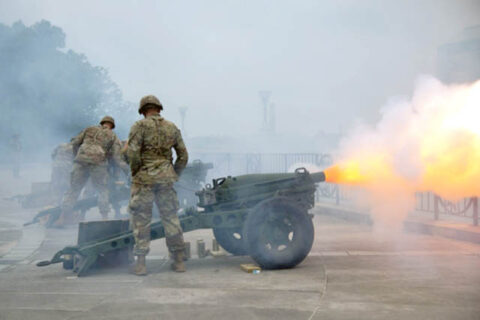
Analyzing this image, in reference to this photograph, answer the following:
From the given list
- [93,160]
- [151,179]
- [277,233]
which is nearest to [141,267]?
[151,179]

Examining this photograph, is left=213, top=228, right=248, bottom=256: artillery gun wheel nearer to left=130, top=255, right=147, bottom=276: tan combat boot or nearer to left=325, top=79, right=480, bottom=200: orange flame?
left=130, top=255, right=147, bottom=276: tan combat boot

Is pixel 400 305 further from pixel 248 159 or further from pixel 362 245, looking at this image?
pixel 248 159

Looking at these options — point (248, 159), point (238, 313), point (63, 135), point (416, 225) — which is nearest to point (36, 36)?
point (63, 135)

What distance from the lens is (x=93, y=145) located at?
10.2 m

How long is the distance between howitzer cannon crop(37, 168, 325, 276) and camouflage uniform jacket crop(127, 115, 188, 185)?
1.85 ft

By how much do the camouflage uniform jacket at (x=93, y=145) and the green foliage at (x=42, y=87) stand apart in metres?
12.3

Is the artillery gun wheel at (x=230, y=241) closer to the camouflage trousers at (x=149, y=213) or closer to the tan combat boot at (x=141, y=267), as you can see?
the camouflage trousers at (x=149, y=213)

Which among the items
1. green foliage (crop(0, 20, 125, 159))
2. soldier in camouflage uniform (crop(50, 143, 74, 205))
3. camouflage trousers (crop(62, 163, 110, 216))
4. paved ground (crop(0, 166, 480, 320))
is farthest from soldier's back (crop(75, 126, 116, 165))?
green foliage (crop(0, 20, 125, 159))

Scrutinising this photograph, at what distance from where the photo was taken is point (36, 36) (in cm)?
2381

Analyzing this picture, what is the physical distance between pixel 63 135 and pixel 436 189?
715 inches

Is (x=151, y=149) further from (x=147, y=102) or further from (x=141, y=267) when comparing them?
(x=141, y=267)

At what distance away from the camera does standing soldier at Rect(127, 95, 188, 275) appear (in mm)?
6363

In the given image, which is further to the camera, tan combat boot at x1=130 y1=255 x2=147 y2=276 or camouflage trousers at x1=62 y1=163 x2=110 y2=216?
camouflage trousers at x1=62 y1=163 x2=110 y2=216

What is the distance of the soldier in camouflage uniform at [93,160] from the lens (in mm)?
10180
